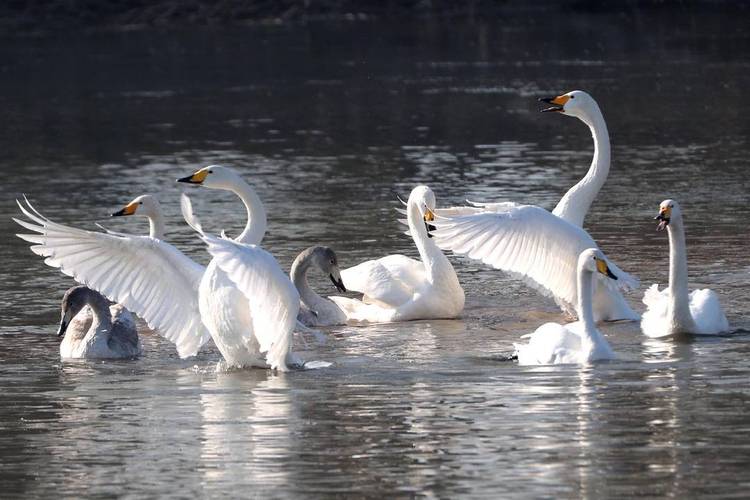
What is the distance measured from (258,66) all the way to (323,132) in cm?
1194

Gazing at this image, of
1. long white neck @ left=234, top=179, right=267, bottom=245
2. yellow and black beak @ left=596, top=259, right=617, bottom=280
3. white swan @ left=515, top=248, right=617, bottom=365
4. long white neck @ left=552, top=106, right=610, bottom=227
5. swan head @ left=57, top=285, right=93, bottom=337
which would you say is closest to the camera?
white swan @ left=515, top=248, right=617, bottom=365

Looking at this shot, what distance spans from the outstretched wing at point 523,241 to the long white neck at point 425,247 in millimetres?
778

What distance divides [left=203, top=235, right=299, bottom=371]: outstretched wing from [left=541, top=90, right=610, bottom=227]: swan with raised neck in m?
3.35

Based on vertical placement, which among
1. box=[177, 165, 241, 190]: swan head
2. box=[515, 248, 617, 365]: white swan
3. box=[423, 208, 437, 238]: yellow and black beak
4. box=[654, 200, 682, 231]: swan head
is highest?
box=[177, 165, 241, 190]: swan head

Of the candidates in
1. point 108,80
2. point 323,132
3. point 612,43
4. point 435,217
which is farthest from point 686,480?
point 612,43

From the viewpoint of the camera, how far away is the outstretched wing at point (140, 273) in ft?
38.0

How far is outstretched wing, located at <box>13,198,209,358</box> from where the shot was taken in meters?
11.6

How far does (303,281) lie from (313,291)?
6.3 inches

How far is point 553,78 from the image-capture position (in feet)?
107

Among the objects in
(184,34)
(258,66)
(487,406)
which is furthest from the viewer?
(184,34)

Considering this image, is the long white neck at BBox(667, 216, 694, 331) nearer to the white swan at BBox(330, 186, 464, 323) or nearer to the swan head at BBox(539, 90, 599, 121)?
the white swan at BBox(330, 186, 464, 323)

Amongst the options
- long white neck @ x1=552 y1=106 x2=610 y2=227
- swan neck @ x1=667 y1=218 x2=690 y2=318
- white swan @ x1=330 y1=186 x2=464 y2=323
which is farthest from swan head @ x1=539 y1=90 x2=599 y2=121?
swan neck @ x1=667 y1=218 x2=690 y2=318

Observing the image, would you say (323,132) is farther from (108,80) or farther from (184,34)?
(184,34)

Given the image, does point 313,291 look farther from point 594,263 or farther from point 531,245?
point 594,263
